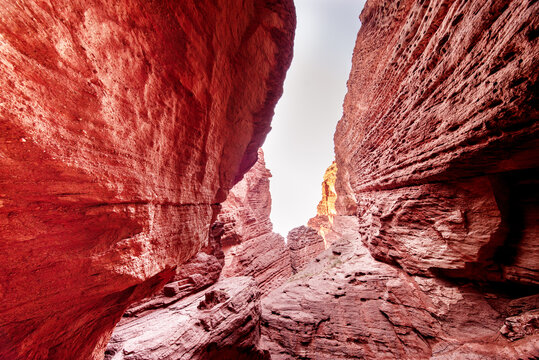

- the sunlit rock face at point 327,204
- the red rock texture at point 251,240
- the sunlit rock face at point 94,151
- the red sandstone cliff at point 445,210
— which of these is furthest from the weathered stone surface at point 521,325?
the sunlit rock face at point 327,204

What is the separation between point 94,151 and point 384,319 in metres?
7.22

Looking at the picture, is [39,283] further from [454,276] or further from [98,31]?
[454,276]

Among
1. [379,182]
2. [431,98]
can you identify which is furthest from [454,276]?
[431,98]

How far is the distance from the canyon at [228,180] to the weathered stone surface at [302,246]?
650cm

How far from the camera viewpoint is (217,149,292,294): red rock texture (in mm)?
10352

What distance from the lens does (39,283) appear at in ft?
5.35

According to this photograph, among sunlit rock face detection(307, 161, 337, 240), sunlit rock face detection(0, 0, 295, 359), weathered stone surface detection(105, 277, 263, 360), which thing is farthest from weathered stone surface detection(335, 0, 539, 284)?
sunlit rock face detection(307, 161, 337, 240)

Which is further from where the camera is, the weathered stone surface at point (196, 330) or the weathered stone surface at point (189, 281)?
the weathered stone surface at point (189, 281)

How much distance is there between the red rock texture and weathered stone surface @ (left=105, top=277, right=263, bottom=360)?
4.04m

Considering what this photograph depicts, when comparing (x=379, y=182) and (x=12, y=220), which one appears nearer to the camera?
(x=12, y=220)

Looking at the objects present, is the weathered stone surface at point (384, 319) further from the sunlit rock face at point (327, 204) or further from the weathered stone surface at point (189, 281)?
the sunlit rock face at point (327, 204)

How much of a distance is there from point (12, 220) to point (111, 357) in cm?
476

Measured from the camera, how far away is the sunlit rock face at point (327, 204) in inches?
1074

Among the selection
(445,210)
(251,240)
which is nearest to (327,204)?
(251,240)
